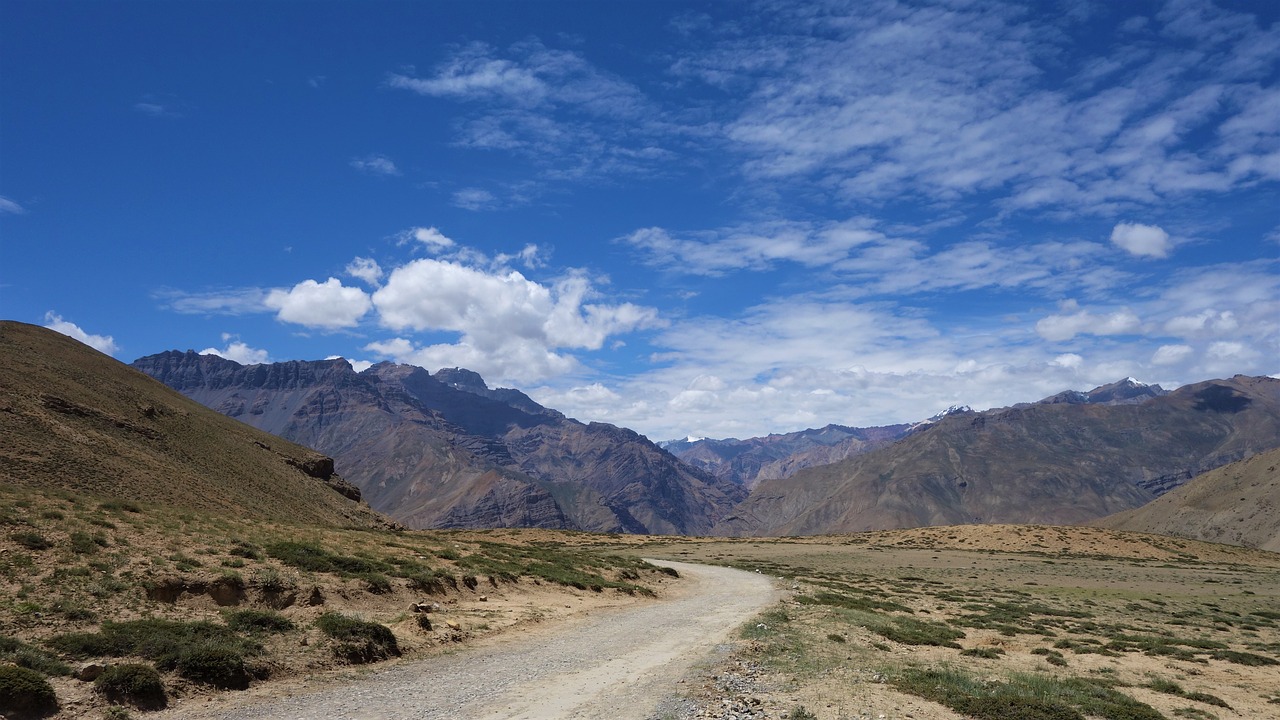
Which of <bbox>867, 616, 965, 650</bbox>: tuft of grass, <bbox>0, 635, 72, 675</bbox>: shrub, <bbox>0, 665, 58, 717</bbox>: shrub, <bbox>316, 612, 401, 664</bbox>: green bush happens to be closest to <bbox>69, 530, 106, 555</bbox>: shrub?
<bbox>0, 635, 72, 675</bbox>: shrub

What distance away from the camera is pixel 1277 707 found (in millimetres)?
18875

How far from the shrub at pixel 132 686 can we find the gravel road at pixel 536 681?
2.29 ft

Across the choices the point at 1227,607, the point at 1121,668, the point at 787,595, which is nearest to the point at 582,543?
the point at 787,595

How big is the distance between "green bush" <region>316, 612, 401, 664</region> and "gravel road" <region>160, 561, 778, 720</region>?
117cm

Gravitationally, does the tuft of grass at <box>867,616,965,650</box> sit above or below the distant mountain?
below

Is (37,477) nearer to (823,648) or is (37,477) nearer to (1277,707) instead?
(823,648)

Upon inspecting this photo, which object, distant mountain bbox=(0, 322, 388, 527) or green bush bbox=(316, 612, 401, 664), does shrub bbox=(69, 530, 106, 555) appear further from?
distant mountain bbox=(0, 322, 388, 527)

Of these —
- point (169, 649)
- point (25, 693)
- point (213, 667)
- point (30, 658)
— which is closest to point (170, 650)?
point (169, 649)

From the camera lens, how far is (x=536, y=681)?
1616 cm

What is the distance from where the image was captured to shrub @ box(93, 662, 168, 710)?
12.9m

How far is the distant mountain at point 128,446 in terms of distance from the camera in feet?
149

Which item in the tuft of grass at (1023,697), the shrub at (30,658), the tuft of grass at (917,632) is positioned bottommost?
the tuft of grass at (917,632)

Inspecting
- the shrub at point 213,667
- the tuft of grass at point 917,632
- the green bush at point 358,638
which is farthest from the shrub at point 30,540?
the tuft of grass at point 917,632

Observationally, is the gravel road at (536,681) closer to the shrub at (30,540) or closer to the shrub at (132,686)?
the shrub at (132,686)
